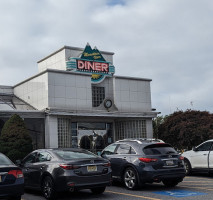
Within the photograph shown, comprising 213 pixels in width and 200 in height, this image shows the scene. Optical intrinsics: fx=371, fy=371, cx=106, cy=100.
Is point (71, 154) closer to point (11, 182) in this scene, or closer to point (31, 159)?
point (31, 159)

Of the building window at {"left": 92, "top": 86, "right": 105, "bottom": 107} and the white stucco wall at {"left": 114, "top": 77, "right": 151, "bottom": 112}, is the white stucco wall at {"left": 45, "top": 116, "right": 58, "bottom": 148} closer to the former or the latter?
the building window at {"left": 92, "top": 86, "right": 105, "bottom": 107}

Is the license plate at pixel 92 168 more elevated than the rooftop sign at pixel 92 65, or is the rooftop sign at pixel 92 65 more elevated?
the rooftop sign at pixel 92 65

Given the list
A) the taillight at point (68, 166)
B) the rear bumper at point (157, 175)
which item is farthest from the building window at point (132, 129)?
the taillight at point (68, 166)

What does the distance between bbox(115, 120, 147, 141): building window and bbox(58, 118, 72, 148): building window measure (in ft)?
15.1

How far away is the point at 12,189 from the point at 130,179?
12.8 ft

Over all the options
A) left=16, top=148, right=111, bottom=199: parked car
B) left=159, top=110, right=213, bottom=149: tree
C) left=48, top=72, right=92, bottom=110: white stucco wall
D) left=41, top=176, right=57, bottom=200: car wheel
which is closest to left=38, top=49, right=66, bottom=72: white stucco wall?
left=48, top=72, right=92, bottom=110: white stucco wall

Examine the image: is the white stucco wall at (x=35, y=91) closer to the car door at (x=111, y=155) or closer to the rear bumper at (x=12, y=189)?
the car door at (x=111, y=155)

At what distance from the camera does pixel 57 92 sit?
23.2 meters

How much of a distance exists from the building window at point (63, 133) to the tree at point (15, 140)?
8.67 feet

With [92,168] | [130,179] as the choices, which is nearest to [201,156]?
[130,179]

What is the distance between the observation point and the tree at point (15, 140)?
791 inches

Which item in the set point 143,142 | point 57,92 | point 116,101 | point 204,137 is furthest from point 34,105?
point 143,142

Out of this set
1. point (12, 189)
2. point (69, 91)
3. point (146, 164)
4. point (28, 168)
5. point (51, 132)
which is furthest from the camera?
point (69, 91)

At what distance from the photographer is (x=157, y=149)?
11.3 m
